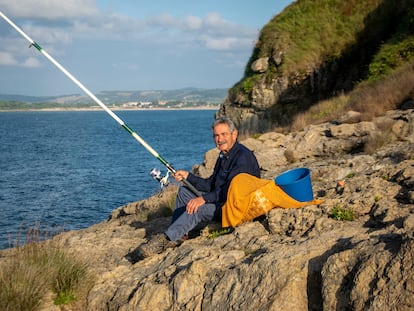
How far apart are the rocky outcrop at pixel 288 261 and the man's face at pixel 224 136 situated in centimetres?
117

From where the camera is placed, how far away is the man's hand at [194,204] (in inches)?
262

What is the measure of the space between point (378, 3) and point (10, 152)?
41018 mm

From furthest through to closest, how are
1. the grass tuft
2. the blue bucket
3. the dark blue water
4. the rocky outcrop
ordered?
the dark blue water → the blue bucket → the grass tuft → the rocky outcrop

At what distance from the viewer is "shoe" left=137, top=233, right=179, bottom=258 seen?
6801 mm

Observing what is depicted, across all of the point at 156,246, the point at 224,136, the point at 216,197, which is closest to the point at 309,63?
the point at 224,136

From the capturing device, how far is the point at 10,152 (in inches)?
1989

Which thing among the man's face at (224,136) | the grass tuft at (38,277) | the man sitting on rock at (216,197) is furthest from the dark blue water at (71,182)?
the man's face at (224,136)

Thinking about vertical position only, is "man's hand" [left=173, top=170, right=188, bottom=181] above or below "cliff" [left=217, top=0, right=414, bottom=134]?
below

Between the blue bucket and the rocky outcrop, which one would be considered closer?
the rocky outcrop

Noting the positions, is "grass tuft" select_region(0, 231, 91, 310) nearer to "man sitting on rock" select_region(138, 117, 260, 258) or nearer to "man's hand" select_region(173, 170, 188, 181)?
"man sitting on rock" select_region(138, 117, 260, 258)

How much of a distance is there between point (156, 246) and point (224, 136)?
1.89 m

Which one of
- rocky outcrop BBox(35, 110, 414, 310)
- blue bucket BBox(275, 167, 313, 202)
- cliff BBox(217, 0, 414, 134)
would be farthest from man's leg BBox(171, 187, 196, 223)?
cliff BBox(217, 0, 414, 134)

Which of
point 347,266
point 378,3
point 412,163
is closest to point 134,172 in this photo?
point 378,3

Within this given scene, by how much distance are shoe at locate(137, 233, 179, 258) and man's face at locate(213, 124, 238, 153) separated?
158 centimetres
